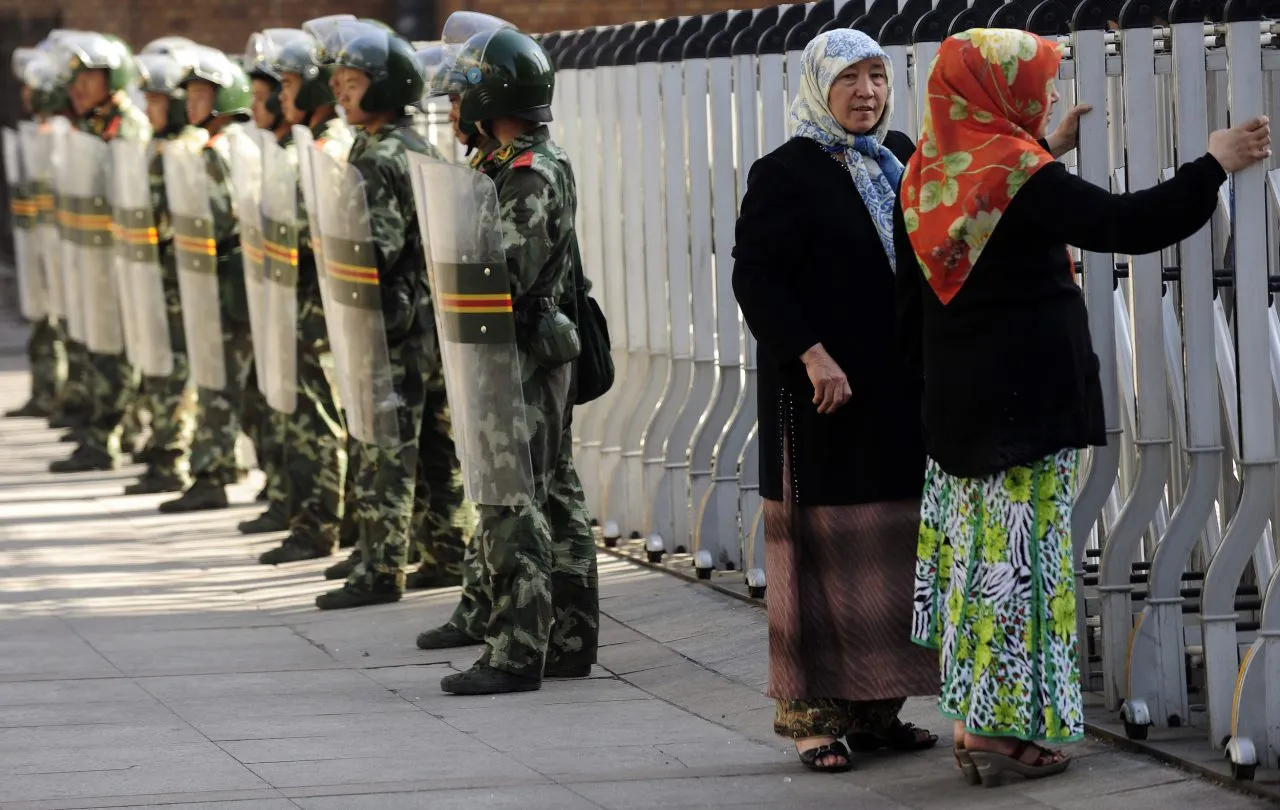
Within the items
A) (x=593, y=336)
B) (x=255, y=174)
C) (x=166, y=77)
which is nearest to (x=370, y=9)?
(x=166, y=77)

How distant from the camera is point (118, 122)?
43.3ft

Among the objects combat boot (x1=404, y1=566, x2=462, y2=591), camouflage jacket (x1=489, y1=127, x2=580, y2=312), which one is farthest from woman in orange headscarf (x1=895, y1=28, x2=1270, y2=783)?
combat boot (x1=404, y1=566, x2=462, y2=591)

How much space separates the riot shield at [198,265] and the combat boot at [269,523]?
26.8 inches

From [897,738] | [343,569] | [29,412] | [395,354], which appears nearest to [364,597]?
[343,569]

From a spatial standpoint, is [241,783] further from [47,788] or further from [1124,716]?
[1124,716]

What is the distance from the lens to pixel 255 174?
417 inches

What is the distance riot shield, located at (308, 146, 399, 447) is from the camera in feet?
28.5

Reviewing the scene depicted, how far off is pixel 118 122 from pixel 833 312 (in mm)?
8156

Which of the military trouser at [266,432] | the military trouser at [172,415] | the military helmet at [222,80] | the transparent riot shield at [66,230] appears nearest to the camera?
the military trouser at [266,432]

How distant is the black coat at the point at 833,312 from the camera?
590 centimetres

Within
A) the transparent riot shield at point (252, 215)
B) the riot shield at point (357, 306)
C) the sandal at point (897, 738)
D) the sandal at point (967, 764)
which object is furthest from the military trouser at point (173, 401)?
the sandal at point (967, 764)

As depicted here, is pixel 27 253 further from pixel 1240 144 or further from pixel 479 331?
pixel 1240 144

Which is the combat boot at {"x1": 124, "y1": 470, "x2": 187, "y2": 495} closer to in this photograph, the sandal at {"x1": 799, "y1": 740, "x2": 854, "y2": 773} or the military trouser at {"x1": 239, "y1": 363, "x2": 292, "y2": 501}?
the military trouser at {"x1": 239, "y1": 363, "x2": 292, "y2": 501}

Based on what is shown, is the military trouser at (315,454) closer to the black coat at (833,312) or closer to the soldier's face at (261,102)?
the soldier's face at (261,102)
